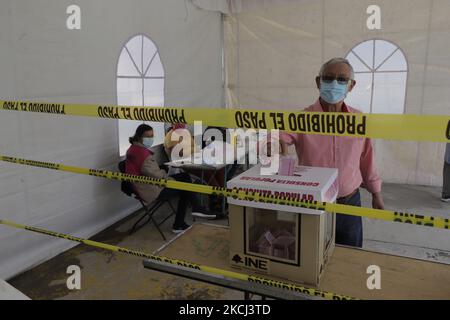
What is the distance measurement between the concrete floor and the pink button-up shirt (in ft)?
3.80

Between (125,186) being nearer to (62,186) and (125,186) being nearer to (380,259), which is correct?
(62,186)

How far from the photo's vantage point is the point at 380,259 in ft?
4.58

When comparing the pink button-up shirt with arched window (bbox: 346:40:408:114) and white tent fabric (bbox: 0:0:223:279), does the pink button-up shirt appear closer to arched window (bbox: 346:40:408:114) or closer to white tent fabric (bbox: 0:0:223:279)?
white tent fabric (bbox: 0:0:223:279)

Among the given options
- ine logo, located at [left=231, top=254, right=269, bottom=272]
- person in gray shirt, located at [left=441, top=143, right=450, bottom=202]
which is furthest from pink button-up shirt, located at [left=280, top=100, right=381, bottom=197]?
person in gray shirt, located at [left=441, top=143, right=450, bottom=202]

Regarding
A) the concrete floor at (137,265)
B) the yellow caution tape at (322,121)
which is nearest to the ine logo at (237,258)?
the yellow caution tape at (322,121)

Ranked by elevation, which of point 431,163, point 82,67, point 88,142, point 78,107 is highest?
point 82,67

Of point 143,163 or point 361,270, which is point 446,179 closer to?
point 143,163

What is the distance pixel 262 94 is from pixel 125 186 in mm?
2988

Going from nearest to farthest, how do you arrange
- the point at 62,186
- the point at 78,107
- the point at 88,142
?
the point at 78,107
the point at 62,186
the point at 88,142

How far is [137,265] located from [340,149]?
1.92 metres

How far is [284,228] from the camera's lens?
1296mm

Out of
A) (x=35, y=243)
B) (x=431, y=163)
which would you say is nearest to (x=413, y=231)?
(x=431, y=163)

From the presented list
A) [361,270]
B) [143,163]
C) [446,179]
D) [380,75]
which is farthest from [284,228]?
[380,75]

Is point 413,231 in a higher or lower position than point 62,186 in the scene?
lower
